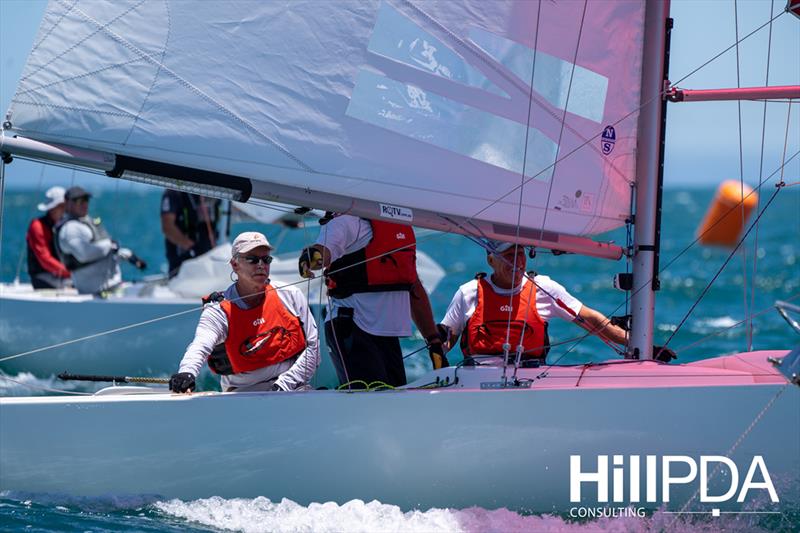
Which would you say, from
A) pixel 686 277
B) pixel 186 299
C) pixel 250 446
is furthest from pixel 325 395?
pixel 686 277

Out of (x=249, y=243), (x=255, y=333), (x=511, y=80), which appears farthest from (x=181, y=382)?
(x=511, y=80)

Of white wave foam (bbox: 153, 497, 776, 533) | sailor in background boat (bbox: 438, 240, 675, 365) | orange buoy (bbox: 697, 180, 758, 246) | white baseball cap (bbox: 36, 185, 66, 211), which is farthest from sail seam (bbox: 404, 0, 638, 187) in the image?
orange buoy (bbox: 697, 180, 758, 246)

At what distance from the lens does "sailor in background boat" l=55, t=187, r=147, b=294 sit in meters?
8.44

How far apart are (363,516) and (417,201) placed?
3.63 ft

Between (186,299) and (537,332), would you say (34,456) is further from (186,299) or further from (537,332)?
(186,299)

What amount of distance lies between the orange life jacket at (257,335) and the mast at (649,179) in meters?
1.31

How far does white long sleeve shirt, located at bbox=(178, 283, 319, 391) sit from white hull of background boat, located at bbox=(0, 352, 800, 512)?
0.33 m

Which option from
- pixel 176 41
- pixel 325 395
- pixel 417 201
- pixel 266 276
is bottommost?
pixel 325 395

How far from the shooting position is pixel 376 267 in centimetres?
438

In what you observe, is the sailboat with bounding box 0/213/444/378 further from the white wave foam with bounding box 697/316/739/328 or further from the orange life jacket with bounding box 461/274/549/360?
the white wave foam with bounding box 697/316/739/328

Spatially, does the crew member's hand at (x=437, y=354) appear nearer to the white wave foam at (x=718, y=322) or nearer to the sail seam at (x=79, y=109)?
the sail seam at (x=79, y=109)

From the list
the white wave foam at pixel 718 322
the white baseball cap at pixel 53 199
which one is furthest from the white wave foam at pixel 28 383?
the white wave foam at pixel 718 322

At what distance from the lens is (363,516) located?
12.4 feet

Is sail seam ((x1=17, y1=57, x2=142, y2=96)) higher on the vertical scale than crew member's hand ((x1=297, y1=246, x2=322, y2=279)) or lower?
higher
